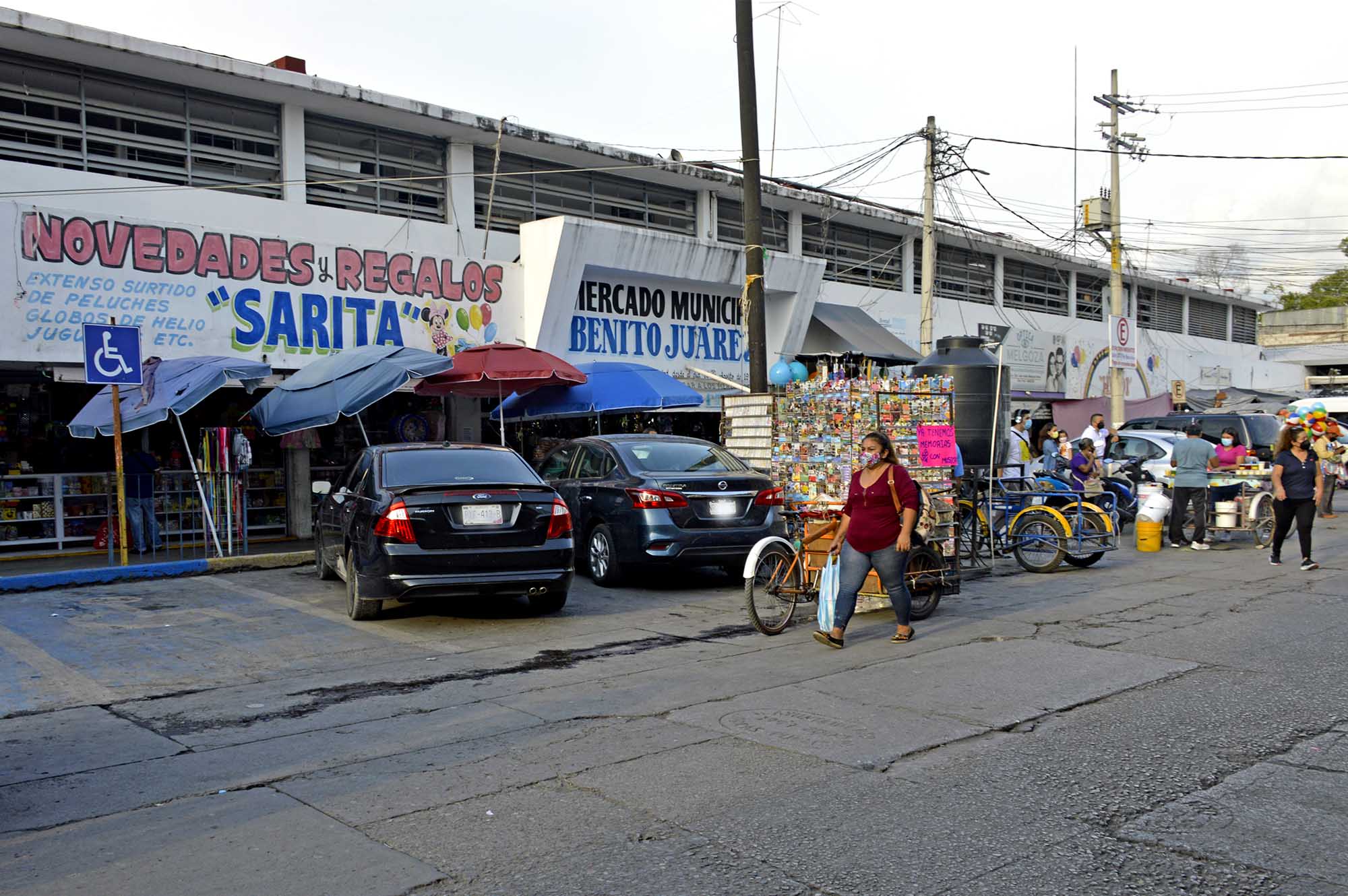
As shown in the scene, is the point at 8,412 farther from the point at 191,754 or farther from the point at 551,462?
the point at 191,754

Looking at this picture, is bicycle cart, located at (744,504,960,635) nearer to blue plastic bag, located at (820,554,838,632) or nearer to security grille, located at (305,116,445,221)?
blue plastic bag, located at (820,554,838,632)

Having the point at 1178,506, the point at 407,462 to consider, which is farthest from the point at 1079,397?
the point at 407,462

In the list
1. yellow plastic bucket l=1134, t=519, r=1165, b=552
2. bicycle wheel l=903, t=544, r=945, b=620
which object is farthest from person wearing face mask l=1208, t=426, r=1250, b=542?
bicycle wheel l=903, t=544, r=945, b=620

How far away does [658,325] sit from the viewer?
2103 cm

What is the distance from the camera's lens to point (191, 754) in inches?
240

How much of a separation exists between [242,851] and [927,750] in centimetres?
335

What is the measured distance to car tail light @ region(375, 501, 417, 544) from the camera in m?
9.41

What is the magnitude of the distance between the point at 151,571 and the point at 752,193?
29.7 feet

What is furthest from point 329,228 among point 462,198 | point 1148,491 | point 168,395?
point 1148,491

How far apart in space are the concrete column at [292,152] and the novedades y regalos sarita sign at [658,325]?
16.1 ft

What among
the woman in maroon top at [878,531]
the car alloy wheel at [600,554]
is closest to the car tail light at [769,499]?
the car alloy wheel at [600,554]

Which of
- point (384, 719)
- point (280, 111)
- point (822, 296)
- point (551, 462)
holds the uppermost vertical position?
point (280, 111)

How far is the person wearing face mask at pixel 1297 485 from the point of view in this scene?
42.4ft

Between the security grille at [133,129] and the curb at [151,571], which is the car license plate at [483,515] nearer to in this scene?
the curb at [151,571]
